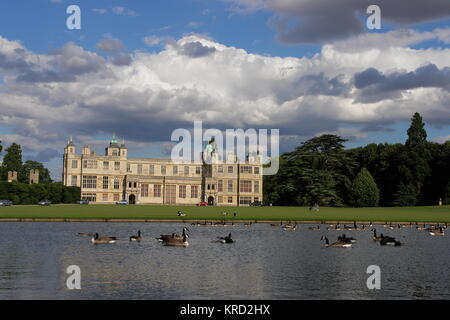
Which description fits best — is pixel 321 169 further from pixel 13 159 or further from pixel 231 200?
pixel 13 159

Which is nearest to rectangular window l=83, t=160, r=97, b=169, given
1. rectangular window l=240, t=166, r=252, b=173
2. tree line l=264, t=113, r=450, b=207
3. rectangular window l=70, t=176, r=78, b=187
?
rectangular window l=70, t=176, r=78, b=187

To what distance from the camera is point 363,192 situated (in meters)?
97.2

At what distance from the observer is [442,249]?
33.2 metres

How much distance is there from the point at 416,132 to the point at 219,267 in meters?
91.0

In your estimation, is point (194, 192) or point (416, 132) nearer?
point (416, 132)

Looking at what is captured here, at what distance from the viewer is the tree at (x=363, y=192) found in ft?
319

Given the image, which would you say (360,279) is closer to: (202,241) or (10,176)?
(202,241)

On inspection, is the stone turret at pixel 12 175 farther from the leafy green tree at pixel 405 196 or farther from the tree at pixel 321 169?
the leafy green tree at pixel 405 196

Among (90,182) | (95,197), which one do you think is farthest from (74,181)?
(95,197)

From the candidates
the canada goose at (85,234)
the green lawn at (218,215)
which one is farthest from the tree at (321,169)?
the canada goose at (85,234)

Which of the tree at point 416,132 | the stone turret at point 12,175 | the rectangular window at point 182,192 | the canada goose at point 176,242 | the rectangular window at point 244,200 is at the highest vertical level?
the tree at point 416,132

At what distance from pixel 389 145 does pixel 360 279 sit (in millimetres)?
92156

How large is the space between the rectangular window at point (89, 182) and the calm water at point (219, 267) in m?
81.9
